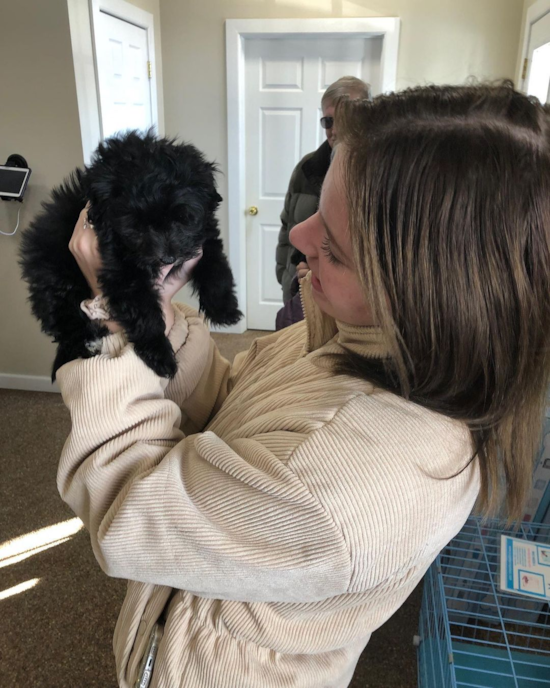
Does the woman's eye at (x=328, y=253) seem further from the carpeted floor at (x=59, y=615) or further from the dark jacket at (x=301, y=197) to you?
the dark jacket at (x=301, y=197)

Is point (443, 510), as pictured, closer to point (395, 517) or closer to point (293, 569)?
point (395, 517)

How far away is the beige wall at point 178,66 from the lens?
99.6 inches

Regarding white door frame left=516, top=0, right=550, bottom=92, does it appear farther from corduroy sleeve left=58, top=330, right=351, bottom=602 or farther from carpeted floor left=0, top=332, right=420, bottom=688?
corduroy sleeve left=58, top=330, right=351, bottom=602

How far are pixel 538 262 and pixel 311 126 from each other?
340cm

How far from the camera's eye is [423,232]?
1.73 ft

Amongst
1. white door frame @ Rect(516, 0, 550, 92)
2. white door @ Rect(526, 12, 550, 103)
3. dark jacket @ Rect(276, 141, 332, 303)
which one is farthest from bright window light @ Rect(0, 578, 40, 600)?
white door frame @ Rect(516, 0, 550, 92)

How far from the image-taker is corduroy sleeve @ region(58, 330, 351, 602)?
20.8 inches

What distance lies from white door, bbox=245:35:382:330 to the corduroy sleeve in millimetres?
3347

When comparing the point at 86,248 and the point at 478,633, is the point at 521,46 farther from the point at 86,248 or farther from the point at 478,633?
the point at 86,248

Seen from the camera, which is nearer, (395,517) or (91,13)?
(395,517)

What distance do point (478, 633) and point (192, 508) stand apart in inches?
58.5

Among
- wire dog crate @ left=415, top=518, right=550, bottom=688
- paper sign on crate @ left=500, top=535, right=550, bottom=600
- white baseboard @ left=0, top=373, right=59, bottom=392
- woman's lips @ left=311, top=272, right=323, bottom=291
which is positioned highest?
woman's lips @ left=311, top=272, right=323, bottom=291

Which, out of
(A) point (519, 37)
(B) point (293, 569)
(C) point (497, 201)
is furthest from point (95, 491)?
(A) point (519, 37)

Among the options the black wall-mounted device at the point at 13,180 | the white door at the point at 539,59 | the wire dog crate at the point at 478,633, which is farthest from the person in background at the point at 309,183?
the black wall-mounted device at the point at 13,180
